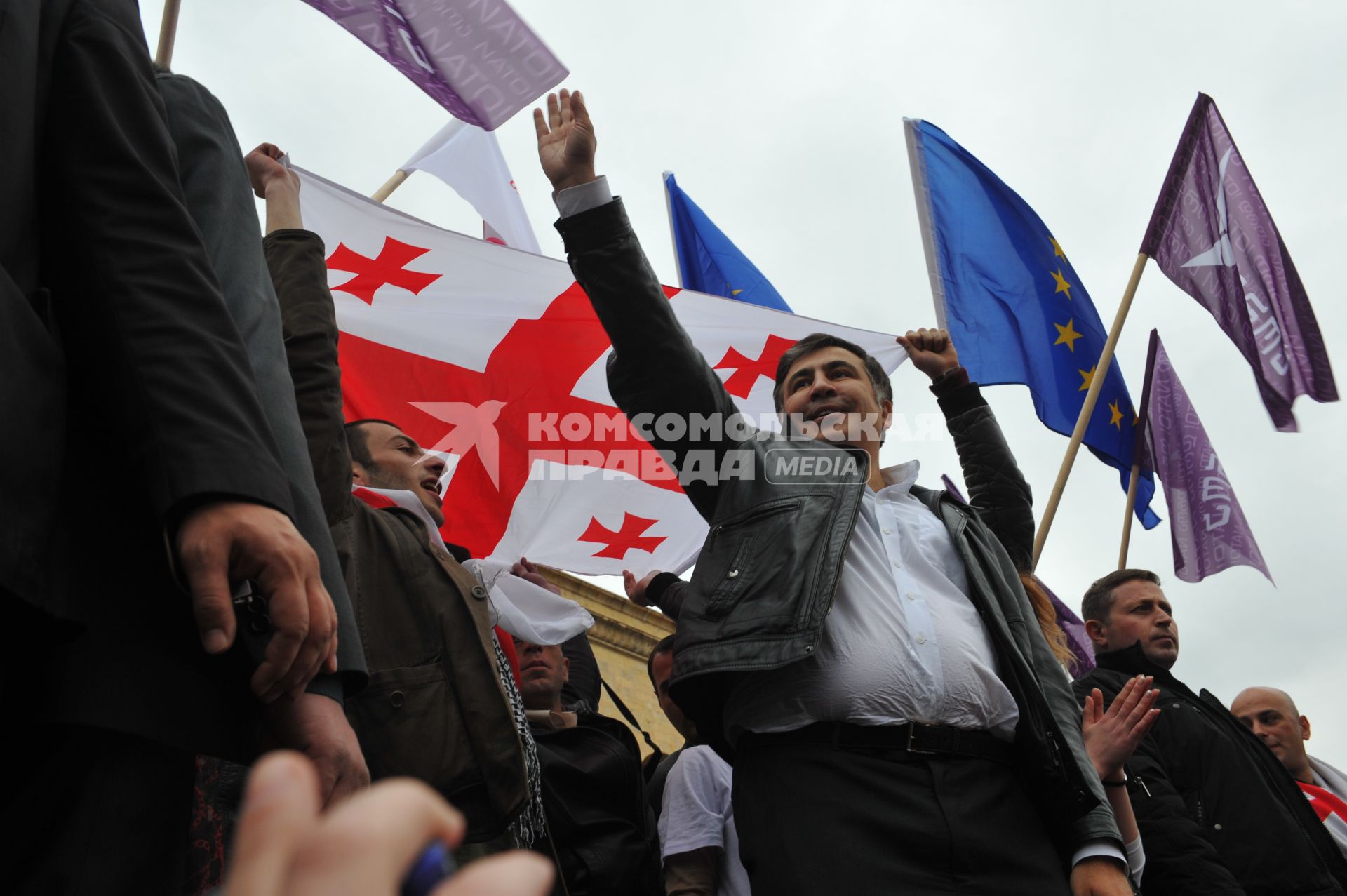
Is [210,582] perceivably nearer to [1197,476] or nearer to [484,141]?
[484,141]

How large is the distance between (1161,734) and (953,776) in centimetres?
199

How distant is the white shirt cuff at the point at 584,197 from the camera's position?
288 cm

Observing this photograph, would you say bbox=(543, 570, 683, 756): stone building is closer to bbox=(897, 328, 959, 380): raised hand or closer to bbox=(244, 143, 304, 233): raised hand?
bbox=(897, 328, 959, 380): raised hand

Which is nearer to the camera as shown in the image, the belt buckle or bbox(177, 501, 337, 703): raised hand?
bbox(177, 501, 337, 703): raised hand

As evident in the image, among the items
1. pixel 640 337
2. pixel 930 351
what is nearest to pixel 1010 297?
pixel 930 351

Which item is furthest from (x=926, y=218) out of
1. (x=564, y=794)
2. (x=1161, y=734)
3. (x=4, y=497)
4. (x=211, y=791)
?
(x=4, y=497)

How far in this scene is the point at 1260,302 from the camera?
7.49m

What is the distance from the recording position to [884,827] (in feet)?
7.48

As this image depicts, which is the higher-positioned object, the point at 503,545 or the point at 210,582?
the point at 210,582

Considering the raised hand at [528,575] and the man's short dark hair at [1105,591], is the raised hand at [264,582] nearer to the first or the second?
the raised hand at [528,575]

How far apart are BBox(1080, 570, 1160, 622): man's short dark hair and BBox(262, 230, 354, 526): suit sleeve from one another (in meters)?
3.31

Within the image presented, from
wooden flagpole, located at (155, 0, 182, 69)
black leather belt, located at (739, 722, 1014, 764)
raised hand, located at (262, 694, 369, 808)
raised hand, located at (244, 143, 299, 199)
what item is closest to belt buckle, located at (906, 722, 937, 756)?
Answer: black leather belt, located at (739, 722, 1014, 764)

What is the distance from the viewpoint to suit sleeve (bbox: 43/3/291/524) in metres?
1.28

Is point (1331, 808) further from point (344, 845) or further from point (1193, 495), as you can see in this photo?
point (344, 845)
